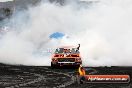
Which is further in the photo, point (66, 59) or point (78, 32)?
point (78, 32)

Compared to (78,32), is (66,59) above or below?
below

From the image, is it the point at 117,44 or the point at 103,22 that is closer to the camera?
the point at 117,44

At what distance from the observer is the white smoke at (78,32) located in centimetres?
3716

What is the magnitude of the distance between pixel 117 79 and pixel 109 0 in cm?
2867

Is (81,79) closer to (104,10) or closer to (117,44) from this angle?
(117,44)

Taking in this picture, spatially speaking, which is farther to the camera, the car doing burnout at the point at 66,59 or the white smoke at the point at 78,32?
the white smoke at the point at 78,32

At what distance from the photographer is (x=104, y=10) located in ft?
147

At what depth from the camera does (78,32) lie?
4472 cm

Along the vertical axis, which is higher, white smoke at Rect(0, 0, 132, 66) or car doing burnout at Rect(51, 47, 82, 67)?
white smoke at Rect(0, 0, 132, 66)

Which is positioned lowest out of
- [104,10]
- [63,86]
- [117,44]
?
[63,86]

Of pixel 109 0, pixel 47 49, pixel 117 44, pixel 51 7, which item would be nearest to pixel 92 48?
pixel 117 44

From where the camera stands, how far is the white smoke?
37156 mm

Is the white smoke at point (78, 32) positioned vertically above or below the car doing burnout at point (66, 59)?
above

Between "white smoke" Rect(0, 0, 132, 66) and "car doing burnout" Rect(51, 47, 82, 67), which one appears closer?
"car doing burnout" Rect(51, 47, 82, 67)
